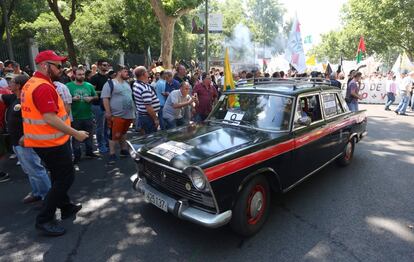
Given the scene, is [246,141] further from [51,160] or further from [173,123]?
[173,123]

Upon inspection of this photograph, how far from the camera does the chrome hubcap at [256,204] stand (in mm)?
3714

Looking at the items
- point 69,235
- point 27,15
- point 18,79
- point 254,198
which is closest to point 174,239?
point 254,198

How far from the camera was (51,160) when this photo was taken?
143 inches

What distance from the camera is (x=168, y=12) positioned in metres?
12.8

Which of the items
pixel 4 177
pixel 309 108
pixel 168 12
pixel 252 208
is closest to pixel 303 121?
pixel 309 108

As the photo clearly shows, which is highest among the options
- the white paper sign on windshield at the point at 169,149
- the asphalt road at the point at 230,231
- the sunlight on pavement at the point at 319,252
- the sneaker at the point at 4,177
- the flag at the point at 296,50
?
the flag at the point at 296,50

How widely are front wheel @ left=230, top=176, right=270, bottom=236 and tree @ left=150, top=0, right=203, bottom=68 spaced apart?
9990mm

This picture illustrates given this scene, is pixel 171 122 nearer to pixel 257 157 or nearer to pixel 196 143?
pixel 196 143

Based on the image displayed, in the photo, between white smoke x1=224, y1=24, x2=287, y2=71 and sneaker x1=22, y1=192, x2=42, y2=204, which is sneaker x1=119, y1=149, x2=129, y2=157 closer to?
sneaker x1=22, y1=192, x2=42, y2=204

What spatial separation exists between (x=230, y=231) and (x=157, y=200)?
0.96 m

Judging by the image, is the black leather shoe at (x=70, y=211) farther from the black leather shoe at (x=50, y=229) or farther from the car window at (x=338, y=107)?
the car window at (x=338, y=107)

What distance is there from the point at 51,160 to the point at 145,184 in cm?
117

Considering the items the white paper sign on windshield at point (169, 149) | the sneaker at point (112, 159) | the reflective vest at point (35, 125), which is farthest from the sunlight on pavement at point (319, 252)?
the sneaker at point (112, 159)

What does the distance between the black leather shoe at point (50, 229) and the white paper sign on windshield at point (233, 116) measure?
266 cm
